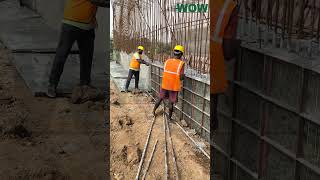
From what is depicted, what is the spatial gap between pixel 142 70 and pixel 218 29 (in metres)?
0.49

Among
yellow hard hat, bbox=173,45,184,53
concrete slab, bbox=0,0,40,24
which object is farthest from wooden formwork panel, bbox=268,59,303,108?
concrete slab, bbox=0,0,40,24

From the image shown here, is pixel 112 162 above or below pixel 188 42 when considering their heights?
below

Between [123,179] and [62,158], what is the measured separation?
0.37 m

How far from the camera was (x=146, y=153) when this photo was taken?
6.67ft

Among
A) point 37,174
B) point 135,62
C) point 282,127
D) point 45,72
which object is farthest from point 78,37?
point 282,127

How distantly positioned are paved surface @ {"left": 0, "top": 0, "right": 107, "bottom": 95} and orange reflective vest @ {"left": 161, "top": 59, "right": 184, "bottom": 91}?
0.35 meters

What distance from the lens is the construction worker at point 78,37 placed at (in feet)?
5.55

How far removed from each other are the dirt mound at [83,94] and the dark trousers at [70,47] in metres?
0.09

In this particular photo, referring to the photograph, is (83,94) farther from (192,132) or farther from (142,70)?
(192,132)

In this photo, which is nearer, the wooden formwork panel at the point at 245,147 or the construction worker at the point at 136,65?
the construction worker at the point at 136,65

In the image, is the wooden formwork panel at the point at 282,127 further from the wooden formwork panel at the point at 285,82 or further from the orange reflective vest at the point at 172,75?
the orange reflective vest at the point at 172,75

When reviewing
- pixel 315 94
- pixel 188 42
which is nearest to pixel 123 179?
pixel 188 42

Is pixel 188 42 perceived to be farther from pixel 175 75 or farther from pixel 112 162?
pixel 112 162

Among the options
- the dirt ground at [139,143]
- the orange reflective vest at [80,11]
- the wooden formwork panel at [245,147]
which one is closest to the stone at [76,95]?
the dirt ground at [139,143]
